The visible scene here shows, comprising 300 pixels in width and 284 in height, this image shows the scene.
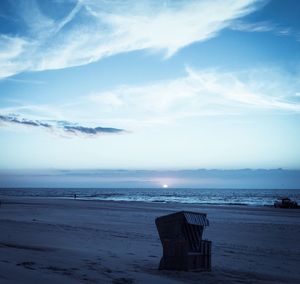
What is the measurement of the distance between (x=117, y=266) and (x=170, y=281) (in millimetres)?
1567

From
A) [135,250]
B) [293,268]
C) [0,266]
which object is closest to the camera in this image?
[0,266]

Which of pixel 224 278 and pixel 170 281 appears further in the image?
pixel 224 278

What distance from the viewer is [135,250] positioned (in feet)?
39.0

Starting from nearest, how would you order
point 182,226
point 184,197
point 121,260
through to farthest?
point 182,226
point 121,260
point 184,197

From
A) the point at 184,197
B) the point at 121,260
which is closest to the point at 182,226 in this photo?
the point at 121,260

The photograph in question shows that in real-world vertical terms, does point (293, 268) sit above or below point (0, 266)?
below

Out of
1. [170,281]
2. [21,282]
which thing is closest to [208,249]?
[170,281]

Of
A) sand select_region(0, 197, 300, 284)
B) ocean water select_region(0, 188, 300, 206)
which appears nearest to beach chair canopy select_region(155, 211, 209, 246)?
sand select_region(0, 197, 300, 284)

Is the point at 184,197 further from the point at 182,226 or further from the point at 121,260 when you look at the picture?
the point at 182,226

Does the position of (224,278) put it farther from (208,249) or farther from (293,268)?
(293,268)

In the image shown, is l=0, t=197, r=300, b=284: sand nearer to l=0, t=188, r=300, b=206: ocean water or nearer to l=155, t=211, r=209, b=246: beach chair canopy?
l=155, t=211, r=209, b=246: beach chair canopy

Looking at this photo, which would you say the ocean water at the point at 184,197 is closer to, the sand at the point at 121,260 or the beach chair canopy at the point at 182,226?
the sand at the point at 121,260

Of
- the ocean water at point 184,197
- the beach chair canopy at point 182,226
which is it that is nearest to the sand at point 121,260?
the beach chair canopy at point 182,226

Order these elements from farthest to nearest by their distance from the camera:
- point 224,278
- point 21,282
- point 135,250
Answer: point 135,250
point 224,278
point 21,282
